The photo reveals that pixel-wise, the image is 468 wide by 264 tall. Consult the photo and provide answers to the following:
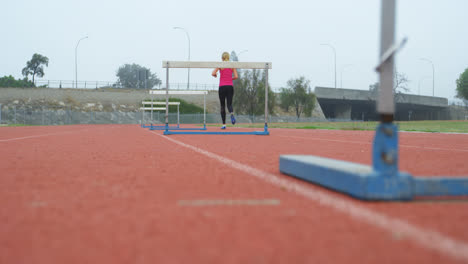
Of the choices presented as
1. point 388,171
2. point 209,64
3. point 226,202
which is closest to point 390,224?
point 388,171

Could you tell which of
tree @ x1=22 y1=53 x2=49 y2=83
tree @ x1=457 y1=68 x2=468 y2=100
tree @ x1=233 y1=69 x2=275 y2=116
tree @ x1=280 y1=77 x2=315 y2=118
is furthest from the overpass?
tree @ x1=22 y1=53 x2=49 y2=83

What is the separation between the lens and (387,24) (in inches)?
87.9

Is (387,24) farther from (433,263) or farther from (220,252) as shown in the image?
(220,252)

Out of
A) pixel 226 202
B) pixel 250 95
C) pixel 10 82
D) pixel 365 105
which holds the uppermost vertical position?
pixel 10 82

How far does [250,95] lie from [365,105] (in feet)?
69.4

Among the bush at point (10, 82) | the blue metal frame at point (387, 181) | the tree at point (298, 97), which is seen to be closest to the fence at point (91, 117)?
the tree at point (298, 97)

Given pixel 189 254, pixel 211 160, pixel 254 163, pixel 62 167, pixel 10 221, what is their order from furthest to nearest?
pixel 211 160 → pixel 254 163 → pixel 62 167 → pixel 10 221 → pixel 189 254

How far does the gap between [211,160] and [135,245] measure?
125 inches

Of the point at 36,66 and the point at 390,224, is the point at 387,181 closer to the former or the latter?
the point at 390,224

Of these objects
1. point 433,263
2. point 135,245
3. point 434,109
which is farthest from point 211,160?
point 434,109

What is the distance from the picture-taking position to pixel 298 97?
65.9 metres

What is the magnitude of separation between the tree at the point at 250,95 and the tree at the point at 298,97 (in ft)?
13.5

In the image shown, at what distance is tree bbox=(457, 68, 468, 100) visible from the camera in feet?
309

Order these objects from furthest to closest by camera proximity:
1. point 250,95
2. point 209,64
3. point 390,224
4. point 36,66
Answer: point 36,66 < point 250,95 < point 209,64 < point 390,224
